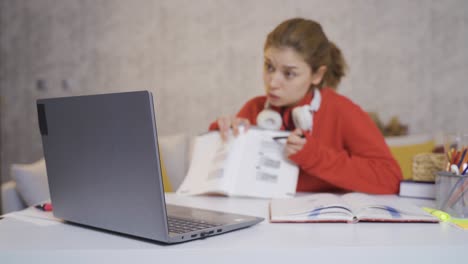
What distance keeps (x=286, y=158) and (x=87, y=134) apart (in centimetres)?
70

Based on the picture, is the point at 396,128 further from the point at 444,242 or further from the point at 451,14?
the point at 444,242

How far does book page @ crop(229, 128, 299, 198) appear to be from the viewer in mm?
1283

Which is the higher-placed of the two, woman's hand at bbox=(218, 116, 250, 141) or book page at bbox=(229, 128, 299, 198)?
woman's hand at bbox=(218, 116, 250, 141)

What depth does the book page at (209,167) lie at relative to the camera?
4.27 feet

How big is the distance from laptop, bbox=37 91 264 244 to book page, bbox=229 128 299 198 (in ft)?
1.16

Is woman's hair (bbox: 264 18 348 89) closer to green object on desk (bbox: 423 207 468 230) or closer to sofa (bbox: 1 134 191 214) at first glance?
green object on desk (bbox: 423 207 468 230)

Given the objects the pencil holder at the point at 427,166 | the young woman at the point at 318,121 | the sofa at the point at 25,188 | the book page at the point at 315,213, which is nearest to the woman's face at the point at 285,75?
the young woman at the point at 318,121

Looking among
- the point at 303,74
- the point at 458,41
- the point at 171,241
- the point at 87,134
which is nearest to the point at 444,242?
the point at 171,241

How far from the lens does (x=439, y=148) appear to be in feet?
6.97

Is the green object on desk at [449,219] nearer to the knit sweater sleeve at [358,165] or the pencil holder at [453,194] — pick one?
the pencil holder at [453,194]

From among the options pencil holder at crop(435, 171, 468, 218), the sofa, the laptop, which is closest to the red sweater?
pencil holder at crop(435, 171, 468, 218)

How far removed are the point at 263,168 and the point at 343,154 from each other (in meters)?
0.25

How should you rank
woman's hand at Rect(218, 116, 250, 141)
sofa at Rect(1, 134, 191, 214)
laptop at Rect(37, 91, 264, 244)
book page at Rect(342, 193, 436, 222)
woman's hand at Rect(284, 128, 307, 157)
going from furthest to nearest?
sofa at Rect(1, 134, 191, 214)
woman's hand at Rect(218, 116, 250, 141)
woman's hand at Rect(284, 128, 307, 157)
book page at Rect(342, 193, 436, 222)
laptop at Rect(37, 91, 264, 244)

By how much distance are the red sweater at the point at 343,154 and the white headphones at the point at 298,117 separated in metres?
0.03
